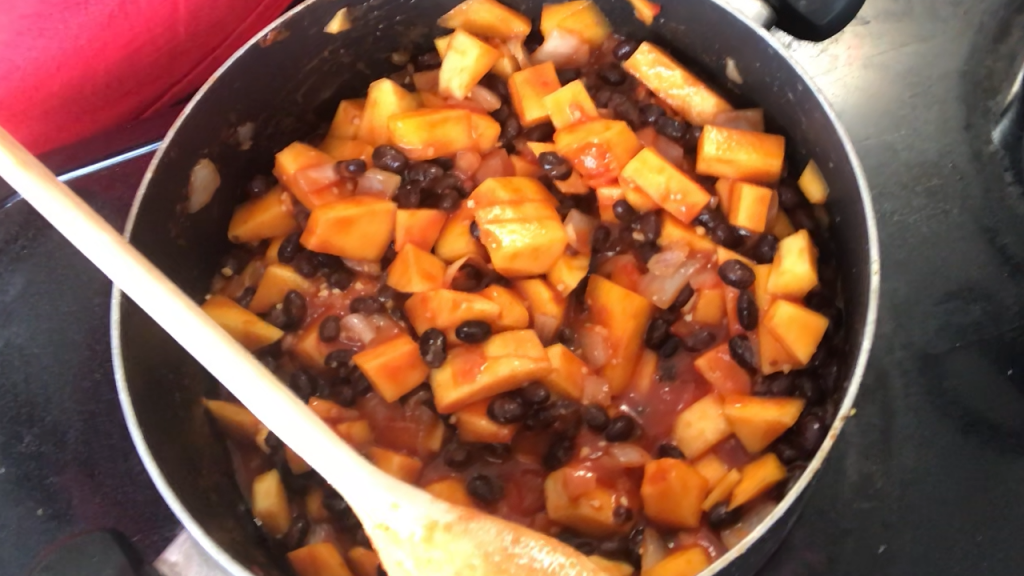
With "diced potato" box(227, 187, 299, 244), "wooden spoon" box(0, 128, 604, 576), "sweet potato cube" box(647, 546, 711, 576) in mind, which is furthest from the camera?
"diced potato" box(227, 187, 299, 244)

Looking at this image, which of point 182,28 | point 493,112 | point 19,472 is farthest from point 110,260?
point 493,112

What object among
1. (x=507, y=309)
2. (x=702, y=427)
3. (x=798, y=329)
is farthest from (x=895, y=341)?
(x=507, y=309)

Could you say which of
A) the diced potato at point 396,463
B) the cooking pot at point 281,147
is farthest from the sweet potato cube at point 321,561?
the diced potato at point 396,463

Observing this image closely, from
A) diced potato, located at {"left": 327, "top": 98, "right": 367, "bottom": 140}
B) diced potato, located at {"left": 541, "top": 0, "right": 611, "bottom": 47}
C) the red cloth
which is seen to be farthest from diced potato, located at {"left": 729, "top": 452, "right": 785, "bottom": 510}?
the red cloth

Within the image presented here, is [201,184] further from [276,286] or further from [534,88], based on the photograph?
[534,88]

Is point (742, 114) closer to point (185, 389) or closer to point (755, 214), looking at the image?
point (755, 214)

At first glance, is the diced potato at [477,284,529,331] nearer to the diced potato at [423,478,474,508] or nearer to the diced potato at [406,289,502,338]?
the diced potato at [406,289,502,338]

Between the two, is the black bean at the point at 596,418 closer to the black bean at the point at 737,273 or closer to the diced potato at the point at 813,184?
the black bean at the point at 737,273
